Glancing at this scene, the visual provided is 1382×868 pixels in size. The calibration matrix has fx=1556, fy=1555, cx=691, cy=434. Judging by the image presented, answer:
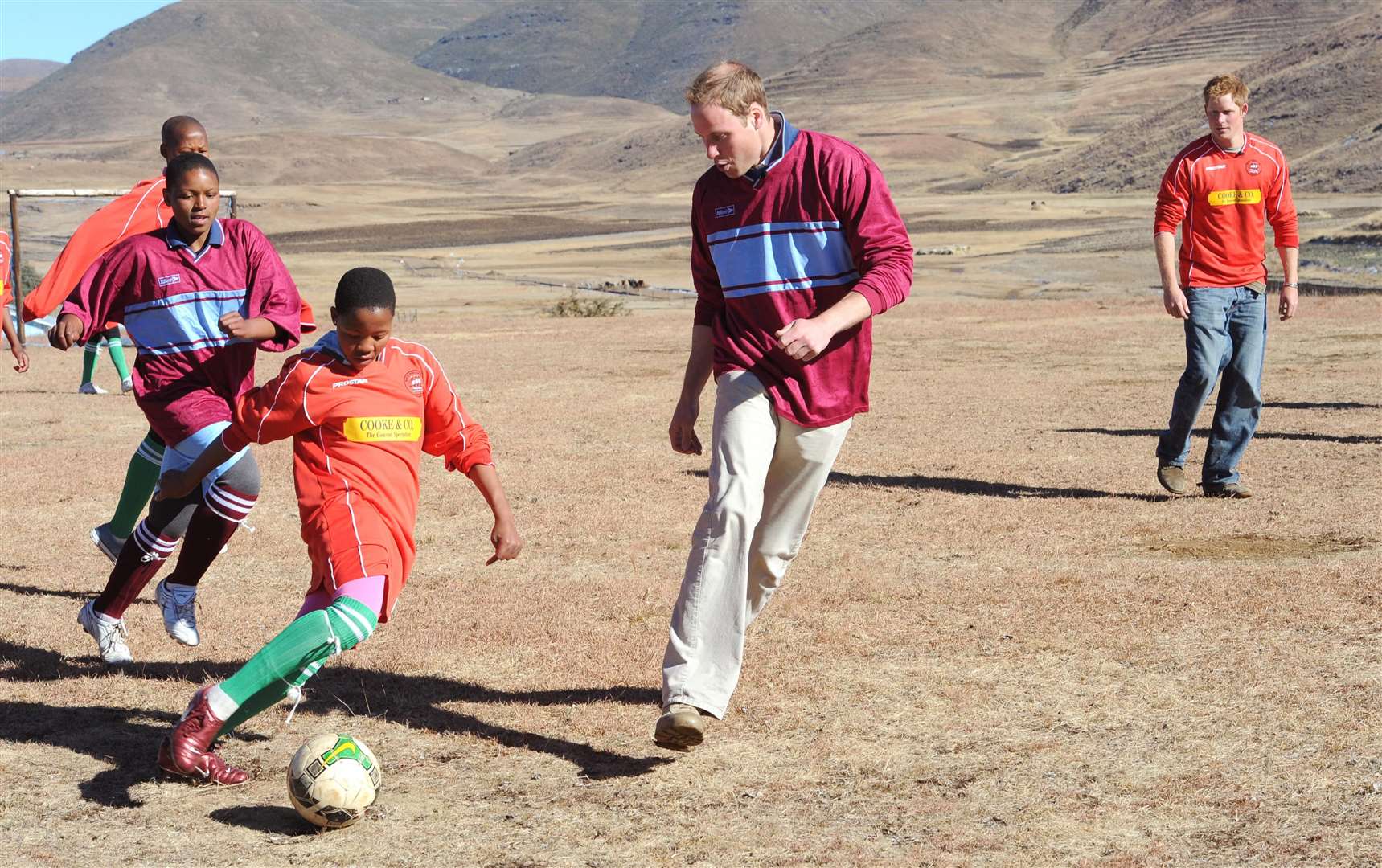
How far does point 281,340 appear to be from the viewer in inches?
243

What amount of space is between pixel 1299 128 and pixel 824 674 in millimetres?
87249

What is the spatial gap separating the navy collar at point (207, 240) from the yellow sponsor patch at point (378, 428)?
1.58 m

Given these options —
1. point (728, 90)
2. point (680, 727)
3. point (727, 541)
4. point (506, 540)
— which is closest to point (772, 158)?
point (728, 90)

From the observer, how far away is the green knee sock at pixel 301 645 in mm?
4805

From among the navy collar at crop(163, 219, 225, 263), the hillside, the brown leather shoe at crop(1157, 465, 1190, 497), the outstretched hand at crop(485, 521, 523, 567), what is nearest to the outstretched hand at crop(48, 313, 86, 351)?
the navy collar at crop(163, 219, 225, 263)

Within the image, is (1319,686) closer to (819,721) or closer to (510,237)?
(819,721)

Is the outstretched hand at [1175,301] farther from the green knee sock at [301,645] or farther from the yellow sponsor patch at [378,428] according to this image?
the green knee sock at [301,645]

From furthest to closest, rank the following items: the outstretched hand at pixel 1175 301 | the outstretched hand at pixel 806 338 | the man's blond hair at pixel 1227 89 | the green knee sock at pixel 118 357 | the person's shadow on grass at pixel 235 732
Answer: the green knee sock at pixel 118 357, the outstretched hand at pixel 1175 301, the man's blond hair at pixel 1227 89, the person's shadow on grass at pixel 235 732, the outstretched hand at pixel 806 338

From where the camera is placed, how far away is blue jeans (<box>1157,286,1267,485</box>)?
30.2ft

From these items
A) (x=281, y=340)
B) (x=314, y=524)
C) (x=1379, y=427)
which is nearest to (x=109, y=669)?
(x=281, y=340)

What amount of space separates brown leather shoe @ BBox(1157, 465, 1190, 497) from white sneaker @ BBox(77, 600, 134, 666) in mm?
6178

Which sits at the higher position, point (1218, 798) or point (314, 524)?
point (314, 524)

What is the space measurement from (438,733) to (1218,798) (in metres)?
2.66

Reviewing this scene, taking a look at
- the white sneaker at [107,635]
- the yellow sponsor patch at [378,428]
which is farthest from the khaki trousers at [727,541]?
the white sneaker at [107,635]
